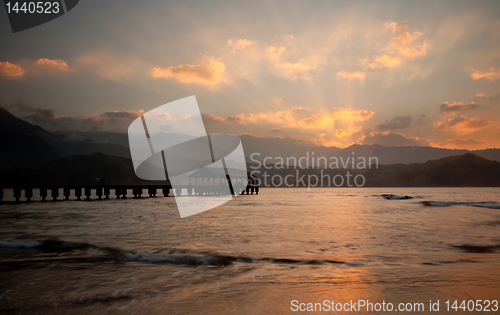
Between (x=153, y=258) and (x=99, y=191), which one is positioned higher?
(x=153, y=258)

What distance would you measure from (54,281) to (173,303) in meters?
2.78

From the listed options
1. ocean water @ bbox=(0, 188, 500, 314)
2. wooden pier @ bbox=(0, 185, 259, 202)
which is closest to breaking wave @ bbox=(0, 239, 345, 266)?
ocean water @ bbox=(0, 188, 500, 314)

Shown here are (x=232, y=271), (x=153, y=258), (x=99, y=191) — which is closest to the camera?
(x=232, y=271)

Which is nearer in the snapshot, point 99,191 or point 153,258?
point 153,258

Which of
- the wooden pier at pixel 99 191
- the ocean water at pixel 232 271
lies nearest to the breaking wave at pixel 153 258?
the ocean water at pixel 232 271

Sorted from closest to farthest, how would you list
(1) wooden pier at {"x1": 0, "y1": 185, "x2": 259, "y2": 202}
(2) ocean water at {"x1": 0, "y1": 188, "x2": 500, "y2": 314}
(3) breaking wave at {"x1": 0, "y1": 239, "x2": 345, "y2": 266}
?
(2) ocean water at {"x1": 0, "y1": 188, "x2": 500, "y2": 314} → (3) breaking wave at {"x1": 0, "y1": 239, "x2": 345, "y2": 266} → (1) wooden pier at {"x1": 0, "y1": 185, "x2": 259, "y2": 202}

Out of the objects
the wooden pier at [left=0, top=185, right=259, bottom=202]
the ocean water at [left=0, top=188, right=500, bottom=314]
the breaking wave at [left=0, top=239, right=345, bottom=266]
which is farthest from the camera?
the wooden pier at [left=0, top=185, right=259, bottom=202]

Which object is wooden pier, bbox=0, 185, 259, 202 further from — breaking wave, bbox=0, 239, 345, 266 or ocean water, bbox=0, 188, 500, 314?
breaking wave, bbox=0, 239, 345, 266

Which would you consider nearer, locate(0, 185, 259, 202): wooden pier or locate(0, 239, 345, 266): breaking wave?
locate(0, 239, 345, 266): breaking wave

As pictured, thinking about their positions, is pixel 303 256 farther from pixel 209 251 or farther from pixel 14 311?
pixel 14 311

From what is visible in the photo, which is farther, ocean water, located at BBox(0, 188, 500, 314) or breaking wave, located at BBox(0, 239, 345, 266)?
breaking wave, located at BBox(0, 239, 345, 266)

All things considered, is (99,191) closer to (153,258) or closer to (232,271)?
(153,258)

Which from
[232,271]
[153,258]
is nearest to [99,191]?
[153,258]

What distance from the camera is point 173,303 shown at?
4664 mm
